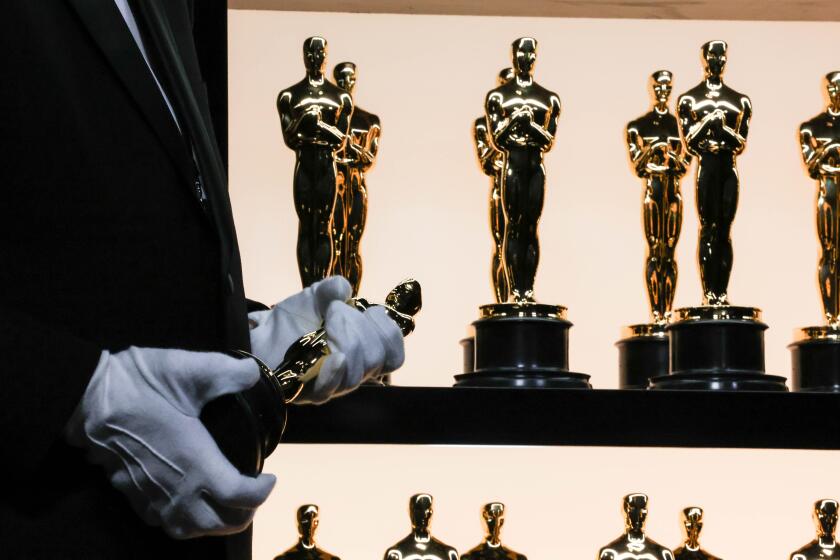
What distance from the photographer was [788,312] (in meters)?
1.90

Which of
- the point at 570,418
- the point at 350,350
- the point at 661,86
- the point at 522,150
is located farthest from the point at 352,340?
the point at 661,86

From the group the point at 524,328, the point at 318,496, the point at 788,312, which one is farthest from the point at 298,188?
the point at 788,312

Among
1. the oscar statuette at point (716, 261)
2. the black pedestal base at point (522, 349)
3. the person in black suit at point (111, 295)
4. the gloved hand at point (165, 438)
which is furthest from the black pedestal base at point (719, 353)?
the gloved hand at point (165, 438)

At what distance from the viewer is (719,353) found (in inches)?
49.8

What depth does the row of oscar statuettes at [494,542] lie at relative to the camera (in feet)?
3.95

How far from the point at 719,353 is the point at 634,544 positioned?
8.0 inches

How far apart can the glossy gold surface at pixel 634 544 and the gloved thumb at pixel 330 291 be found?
23.5 inches

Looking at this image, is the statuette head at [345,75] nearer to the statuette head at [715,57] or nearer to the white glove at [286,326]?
the statuette head at [715,57]

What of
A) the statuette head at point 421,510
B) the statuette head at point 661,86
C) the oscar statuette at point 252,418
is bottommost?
the statuette head at point 421,510

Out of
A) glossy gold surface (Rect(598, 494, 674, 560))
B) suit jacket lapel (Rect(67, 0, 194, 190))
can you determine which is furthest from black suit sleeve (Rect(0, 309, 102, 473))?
glossy gold surface (Rect(598, 494, 674, 560))

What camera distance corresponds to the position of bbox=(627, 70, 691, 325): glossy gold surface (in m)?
1.40

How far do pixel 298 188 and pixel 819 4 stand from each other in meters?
0.86

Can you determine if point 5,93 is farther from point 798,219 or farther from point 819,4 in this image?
point 798,219

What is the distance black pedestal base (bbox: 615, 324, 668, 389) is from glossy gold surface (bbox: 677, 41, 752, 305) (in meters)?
0.15
